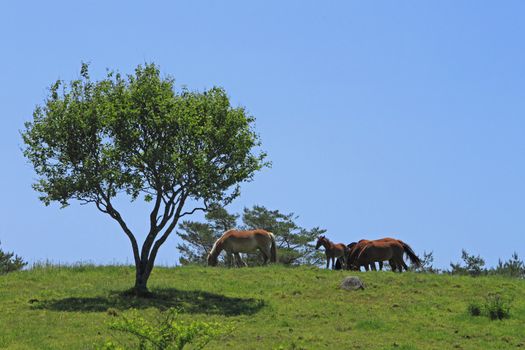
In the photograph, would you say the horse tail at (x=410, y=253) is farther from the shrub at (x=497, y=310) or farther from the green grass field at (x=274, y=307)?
the shrub at (x=497, y=310)

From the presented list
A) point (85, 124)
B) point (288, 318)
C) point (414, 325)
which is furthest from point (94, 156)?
point (414, 325)

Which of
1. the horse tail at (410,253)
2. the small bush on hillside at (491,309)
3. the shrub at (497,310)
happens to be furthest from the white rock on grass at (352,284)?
the horse tail at (410,253)

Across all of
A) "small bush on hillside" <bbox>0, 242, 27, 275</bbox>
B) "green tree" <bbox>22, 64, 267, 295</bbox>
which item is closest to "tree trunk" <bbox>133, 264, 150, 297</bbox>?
"green tree" <bbox>22, 64, 267, 295</bbox>

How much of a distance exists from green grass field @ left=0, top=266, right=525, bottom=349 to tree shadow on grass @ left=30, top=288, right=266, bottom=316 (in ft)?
0.13

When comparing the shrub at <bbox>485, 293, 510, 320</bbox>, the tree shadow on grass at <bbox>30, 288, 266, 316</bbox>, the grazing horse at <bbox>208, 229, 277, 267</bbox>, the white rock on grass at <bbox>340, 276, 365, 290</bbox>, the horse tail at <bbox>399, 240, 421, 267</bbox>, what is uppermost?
the grazing horse at <bbox>208, 229, 277, 267</bbox>

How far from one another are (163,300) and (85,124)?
25.7 feet

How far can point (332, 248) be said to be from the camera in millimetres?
44812

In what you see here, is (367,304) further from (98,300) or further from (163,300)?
(98,300)

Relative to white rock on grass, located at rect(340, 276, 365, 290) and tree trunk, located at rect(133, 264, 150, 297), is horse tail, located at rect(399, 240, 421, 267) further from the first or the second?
tree trunk, located at rect(133, 264, 150, 297)

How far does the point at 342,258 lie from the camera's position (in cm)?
4594

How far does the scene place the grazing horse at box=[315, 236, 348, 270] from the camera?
44469mm

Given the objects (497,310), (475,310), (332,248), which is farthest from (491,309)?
(332,248)

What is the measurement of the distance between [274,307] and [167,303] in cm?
426

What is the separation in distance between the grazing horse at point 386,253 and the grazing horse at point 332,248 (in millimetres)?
3482
